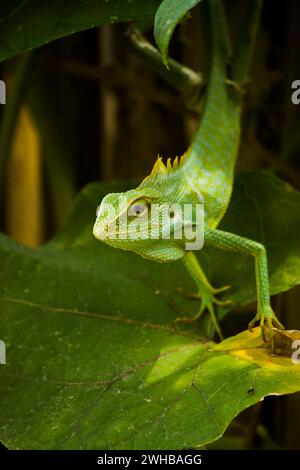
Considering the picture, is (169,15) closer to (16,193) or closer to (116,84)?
(116,84)

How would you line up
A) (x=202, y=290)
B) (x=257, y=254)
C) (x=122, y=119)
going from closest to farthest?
(x=257, y=254) → (x=202, y=290) → (x=122, y=119)

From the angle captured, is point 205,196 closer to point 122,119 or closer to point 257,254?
point 257,254

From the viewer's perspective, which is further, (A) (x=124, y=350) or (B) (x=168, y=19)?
(A) (x=124, y=350)

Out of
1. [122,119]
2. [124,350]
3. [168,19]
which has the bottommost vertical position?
[124,350]

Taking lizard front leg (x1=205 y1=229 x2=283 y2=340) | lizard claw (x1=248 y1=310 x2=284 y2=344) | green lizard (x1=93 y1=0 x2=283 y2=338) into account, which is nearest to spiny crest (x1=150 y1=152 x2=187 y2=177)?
green lizard (x1=93 y1=0 x2=283 y2=338)

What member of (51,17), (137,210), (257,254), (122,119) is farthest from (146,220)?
(122,119)

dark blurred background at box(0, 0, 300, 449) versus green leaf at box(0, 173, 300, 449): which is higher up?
dark blurred background at box(0, 0, 300, 449)

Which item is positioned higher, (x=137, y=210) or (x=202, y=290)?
(x=137, y=210)

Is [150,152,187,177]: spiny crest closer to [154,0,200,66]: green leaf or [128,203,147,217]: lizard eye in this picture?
[128,203,147,217]: lizard eye
